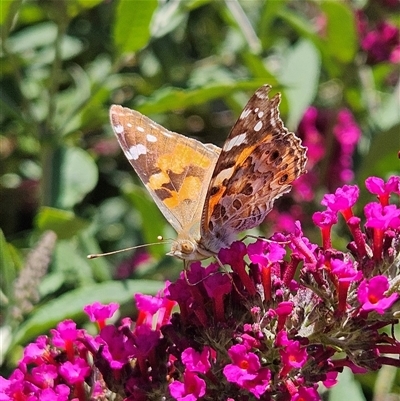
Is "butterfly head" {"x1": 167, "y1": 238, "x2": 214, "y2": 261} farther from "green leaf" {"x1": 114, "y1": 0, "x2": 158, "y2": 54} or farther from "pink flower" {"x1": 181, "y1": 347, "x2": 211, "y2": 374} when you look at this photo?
"green leaf" {"x1": 114, "y1": 0, "x2": 158, "y2": 54}

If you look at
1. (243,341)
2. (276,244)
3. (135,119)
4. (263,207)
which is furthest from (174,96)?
(243,341)

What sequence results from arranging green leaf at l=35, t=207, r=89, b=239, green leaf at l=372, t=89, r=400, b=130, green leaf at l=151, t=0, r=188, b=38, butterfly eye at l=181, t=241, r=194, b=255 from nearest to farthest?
butterfly eye at l=181, t=241, r=194, b=255, green leaf at l=35, t=207, r=89, b=239, green leaf at l=151, t=0, r=188, b=38, green leaf at l=372, t=89, r=400, b=130

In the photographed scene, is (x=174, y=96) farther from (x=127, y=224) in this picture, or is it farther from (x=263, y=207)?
(x=127, y=224)

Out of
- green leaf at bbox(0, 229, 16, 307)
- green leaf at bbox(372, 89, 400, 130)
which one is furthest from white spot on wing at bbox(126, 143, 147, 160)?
green leaf at bbox(372, 89, 400, 130)

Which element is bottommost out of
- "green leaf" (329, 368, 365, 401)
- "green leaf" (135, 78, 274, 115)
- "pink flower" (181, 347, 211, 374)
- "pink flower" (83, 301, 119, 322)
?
"green leaf" (329, 368, 365, 401)

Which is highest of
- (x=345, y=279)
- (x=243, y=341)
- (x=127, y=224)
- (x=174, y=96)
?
(x=174, y=96)

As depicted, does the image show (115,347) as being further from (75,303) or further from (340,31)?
(340,31)
